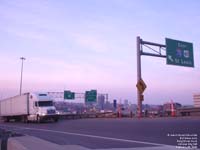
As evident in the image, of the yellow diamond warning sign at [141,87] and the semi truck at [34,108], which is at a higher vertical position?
the yellow diamond warning sign at [141,87]

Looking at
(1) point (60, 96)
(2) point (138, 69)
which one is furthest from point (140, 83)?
(1) point (60, 96)

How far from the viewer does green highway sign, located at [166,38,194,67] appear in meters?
40.3

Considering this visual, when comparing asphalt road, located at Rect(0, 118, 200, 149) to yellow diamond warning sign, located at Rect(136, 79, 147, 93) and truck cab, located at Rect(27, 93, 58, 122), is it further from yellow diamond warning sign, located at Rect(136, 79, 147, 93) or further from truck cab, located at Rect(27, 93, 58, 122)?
truck cab, located at Rect(27, 93, 58, 122)

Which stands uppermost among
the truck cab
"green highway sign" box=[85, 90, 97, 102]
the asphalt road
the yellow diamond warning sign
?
"green highway sign" box=[85, 90, 97, 102]

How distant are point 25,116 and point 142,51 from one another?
66.6 feet

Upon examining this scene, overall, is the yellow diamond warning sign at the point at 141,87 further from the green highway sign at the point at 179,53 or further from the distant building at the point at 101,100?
the distant building at the point at 101,100

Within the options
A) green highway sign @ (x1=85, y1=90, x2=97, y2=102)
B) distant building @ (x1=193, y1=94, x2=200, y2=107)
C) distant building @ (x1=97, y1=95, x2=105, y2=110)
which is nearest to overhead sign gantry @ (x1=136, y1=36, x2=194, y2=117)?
distant building @ (x1=193, y1=94, x2=200, y2=107)

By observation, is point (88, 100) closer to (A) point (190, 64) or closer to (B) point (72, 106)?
(A) point (190, 64)

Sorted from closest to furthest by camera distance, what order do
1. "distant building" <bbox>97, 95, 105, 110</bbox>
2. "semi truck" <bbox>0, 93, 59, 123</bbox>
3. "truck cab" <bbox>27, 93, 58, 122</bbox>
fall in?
"truck cab" <bbox>27, 93, 58, 122</bbox> → "semi truck" <bbox>0, 93, 59, 123</bbox> → "distant building" <bbox>97, 95, 105, 110</bbox>

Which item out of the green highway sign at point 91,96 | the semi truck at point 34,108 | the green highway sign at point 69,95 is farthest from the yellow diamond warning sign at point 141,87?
the green highway sign at point 69,95

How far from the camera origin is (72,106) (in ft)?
465

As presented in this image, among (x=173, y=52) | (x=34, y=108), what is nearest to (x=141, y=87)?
(x=173, y=52)

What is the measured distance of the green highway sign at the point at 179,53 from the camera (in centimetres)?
4034

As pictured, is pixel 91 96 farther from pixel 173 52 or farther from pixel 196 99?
pixel 173 52
